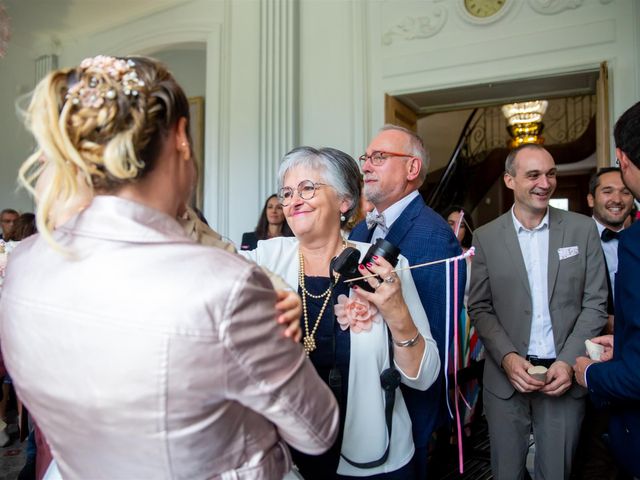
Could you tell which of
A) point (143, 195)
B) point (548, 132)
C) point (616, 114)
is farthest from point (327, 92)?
point (548, 132)

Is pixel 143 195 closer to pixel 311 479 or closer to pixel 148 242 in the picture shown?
pixel 148 242

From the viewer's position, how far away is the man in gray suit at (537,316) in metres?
2.29

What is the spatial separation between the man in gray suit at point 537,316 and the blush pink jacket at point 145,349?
177 cm

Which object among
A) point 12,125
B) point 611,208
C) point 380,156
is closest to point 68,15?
point 12,125

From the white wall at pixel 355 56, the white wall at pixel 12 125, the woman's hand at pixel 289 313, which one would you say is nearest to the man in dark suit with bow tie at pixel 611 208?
the white wall at pixel 355 56

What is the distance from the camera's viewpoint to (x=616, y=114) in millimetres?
4238

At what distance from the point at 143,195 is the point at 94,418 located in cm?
36

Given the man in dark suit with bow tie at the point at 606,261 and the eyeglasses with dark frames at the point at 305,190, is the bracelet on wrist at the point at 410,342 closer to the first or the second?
the eyeglasses with dark frames at the point at 305,190

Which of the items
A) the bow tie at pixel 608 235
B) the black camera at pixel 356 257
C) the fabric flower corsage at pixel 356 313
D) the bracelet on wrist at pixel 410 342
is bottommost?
the bracelet on wrist at pixel 410 342

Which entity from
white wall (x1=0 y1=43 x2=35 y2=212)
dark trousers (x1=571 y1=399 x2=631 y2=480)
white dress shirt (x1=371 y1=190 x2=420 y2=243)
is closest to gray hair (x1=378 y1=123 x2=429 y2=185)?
white dress shirt (x1=371 y1=190 x2=420 y2=243)

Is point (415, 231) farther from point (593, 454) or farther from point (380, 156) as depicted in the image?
point (593, 454)

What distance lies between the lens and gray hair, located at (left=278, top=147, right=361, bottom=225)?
1658 mm

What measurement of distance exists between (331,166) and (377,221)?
61 cm

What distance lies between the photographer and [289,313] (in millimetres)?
882
